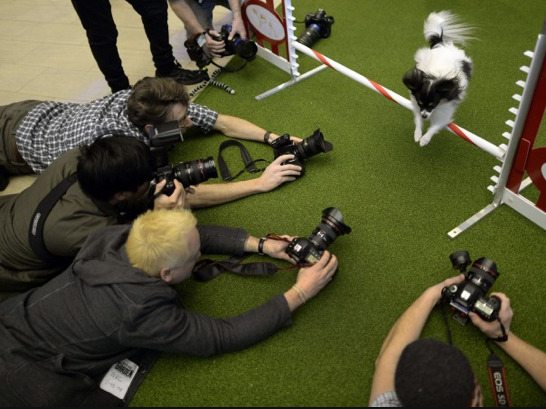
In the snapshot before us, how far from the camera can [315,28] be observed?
10.7 ft

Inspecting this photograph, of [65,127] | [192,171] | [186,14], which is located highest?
[186,14]

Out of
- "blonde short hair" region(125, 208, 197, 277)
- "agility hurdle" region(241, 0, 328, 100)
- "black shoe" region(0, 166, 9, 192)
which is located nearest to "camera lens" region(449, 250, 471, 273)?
"blonde short hair" region(125, 208, 197, 277)

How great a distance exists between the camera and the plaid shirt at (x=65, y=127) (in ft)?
6.77

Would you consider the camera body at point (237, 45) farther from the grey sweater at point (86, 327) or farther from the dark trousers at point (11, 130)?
the grey sweater at point (86, 327)

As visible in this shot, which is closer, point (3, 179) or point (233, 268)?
point (233, 268)

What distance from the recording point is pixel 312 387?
5.01 ft

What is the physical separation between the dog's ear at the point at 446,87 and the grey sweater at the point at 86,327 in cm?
132

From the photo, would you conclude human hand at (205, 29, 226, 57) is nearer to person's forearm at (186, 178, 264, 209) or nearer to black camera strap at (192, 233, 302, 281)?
person's forearm at (186, 178, 264, 209)

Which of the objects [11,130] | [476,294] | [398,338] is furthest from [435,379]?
[11,130]

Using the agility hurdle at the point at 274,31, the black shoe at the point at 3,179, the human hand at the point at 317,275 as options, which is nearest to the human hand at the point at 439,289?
the human hand at the point at 317,275

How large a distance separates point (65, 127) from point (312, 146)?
123 centimetres

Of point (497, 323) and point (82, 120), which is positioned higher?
point (82, 120)

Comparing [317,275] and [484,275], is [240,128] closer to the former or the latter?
[317,275]

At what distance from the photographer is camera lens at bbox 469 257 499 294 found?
1.51m
